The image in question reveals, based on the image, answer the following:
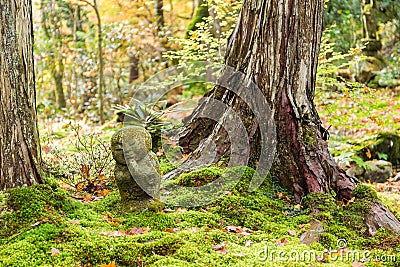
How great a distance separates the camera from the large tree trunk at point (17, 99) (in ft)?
12.2

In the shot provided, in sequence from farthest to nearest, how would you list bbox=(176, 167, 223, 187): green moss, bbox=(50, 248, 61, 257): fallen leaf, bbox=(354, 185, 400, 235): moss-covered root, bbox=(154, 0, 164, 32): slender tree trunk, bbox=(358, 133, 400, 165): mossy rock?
1. bbox=(154, 0, 164, 32): slender tree trunk
2. bbox=(358, 133, 400, 165): mossy rock
3. bbox=(176, 167, 223, 187): green moss
4. bbox=(354, 185, 400, 235): moss-covered root
5. bbox=(50, 248, 61, 257): fallen leaf

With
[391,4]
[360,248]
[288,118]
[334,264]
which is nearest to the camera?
[334,264]

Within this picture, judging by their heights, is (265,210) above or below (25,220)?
below

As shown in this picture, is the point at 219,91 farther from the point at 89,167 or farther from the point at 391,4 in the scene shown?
the point at 391,4

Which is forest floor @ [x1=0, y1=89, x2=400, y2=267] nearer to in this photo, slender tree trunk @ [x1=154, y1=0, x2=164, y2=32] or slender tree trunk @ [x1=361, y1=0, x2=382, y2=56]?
slender tree trunk @ [x1=154, y1=0, x2=164, y2=32]

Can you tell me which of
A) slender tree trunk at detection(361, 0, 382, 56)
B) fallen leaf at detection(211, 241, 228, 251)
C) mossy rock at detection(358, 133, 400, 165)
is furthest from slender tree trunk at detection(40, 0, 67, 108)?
fallen leaf at detection(211, 241, 228, 251)

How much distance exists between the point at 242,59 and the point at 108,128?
18.9ft

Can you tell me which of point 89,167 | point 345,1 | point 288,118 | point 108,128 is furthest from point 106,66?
point 288,118

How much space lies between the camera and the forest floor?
11.1 feet

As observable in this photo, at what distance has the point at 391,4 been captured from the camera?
46.5 feet

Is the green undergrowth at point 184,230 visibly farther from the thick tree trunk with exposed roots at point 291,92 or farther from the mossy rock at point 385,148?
the mossy rock at point 385,148

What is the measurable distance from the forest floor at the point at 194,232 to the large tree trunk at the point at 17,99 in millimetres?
201

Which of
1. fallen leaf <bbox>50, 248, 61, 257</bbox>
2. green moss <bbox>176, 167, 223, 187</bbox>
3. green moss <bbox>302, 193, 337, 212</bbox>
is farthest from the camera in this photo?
green moss <bbox>176, 167, 223, 187</bbox>

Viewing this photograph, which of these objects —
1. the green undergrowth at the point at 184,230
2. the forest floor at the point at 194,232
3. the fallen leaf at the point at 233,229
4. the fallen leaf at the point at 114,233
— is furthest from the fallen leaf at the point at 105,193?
the fallen leaf at the point at 233,229
